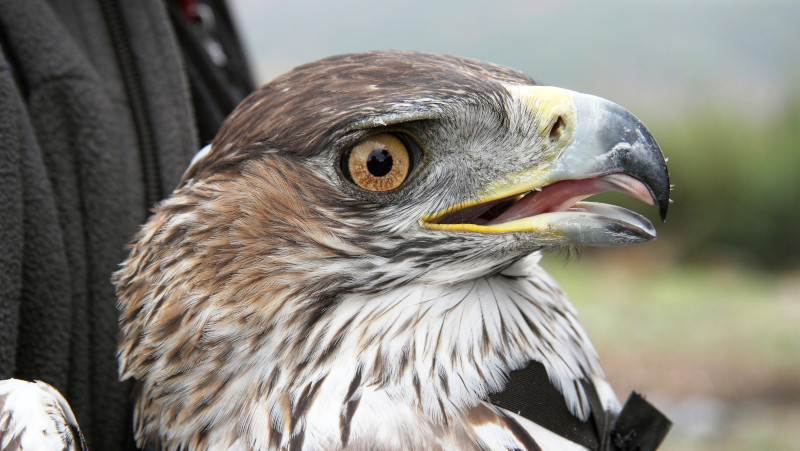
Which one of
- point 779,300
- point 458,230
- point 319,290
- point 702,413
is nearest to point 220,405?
point 319,290

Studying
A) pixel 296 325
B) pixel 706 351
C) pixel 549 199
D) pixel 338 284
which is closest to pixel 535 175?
pixel 549 199

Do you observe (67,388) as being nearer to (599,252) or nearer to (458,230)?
(458,230)

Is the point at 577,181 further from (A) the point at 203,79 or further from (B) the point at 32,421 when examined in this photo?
(A) the point at 203,79

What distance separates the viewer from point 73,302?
1780mm

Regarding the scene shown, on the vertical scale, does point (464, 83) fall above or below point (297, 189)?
above

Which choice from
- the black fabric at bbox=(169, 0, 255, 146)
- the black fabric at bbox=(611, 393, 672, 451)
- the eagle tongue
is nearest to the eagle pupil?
the eagle tongue

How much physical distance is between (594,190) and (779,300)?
8630mm

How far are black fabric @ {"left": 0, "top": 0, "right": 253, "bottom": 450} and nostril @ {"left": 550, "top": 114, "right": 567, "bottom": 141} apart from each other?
3.30 feet

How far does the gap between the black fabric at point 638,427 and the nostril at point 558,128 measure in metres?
0.59

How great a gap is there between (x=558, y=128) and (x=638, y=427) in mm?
678

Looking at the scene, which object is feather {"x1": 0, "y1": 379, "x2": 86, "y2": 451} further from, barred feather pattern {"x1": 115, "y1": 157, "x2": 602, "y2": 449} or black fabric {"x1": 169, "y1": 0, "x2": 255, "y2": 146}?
black fabric {"x1": 169, "y1": 0, "x2": 255, "y2": 146}

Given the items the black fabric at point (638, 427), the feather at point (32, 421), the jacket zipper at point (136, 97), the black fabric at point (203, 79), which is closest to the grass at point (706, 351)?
the black fabric at point (638, 427)

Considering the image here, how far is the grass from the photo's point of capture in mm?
6324

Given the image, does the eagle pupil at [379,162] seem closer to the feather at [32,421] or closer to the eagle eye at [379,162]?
the eagle eye at [379,162]
